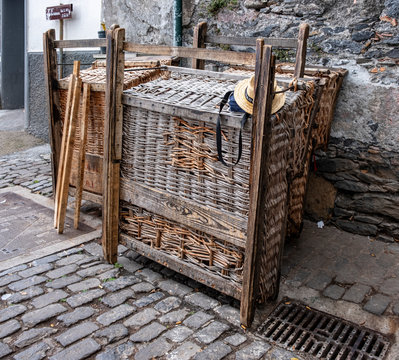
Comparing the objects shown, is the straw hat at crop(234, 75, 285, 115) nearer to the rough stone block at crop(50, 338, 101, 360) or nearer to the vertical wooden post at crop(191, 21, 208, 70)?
the rough stone block at crop(50, 338, 101, 360)

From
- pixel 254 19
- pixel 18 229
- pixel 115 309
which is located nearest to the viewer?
pixel 115 309

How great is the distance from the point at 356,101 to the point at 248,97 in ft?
7.31

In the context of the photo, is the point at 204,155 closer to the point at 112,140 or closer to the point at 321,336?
the point at 112,140

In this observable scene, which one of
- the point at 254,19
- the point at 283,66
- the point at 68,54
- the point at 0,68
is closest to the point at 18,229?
the point at 283,66

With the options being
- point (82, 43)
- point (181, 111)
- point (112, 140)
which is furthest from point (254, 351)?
point (82, 43)

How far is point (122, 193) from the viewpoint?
389 cm

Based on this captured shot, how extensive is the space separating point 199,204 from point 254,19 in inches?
112

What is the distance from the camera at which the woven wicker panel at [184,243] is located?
328 cm

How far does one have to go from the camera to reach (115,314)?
3.28 metres

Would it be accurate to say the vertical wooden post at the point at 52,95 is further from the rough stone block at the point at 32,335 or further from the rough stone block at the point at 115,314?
the rough stone block at the point at 32,335

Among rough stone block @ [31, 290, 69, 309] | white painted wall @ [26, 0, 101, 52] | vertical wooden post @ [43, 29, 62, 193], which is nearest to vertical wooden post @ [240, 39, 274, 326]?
rough stone block @ [31, 290, 69, 309]

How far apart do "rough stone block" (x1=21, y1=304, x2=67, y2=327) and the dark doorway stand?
8814 millimetres

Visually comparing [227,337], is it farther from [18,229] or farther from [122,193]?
[18,229]

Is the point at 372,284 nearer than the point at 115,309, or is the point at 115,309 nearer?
the point at 115,309
